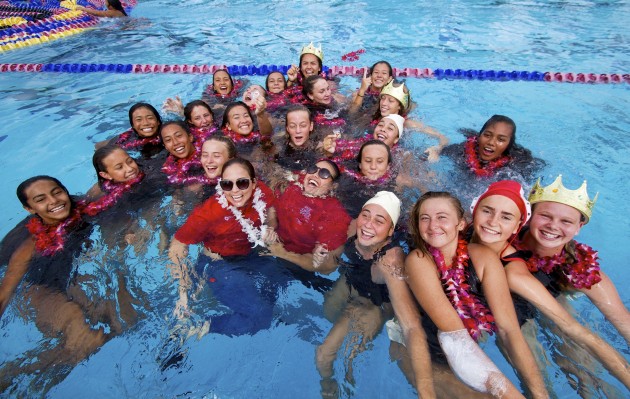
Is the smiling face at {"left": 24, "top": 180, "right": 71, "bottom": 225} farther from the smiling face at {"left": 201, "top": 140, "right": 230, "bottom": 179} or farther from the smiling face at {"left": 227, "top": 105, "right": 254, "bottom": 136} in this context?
the smiling face at {"left": 227, "top": 105, "right": 254, "bottom": 136}

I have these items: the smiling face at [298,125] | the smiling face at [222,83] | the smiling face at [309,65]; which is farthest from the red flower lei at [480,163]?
the smiling face at [222,83]

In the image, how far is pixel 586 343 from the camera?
266cm

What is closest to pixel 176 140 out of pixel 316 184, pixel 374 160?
pixel 316 184

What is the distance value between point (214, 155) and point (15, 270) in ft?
7.05

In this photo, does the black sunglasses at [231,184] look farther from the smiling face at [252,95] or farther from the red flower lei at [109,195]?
the smiling face at [252,95]

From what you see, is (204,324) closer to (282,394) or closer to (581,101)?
(282,394)

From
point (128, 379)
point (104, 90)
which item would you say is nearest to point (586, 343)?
point (128, 379)

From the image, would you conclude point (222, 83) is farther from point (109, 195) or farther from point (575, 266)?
point (575, 266)

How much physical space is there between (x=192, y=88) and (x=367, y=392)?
7.67m

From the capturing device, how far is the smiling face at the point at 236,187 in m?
3.62

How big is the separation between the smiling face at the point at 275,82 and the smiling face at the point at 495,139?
3.55m

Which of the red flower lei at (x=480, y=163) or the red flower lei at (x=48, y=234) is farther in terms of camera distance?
the red flower lei at (x=480, y=163)

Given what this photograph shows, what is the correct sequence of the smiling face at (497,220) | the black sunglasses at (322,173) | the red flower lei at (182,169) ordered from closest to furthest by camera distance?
the smiling face at (497,220)
the black sunglasses at (322,173)
the red flower lei at (182,169)

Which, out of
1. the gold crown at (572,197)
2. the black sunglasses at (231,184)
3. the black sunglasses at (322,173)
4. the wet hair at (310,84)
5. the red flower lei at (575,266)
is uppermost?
the wet hair at (310,84)
